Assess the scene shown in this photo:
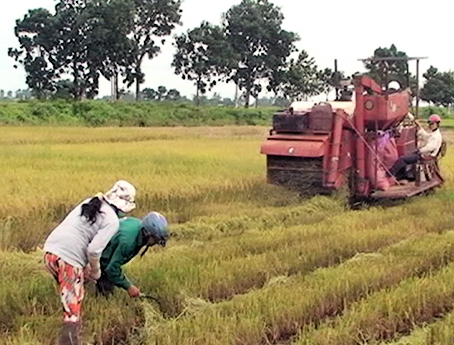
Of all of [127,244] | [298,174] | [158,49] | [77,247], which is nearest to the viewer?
[77,247]

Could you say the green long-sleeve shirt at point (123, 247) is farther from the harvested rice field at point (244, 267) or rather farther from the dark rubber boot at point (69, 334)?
the dark rubber boot at point (69, 334)

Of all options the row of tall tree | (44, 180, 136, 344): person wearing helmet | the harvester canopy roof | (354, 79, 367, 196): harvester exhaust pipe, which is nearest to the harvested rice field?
(44, 180, 136, 344): person wearing helmet

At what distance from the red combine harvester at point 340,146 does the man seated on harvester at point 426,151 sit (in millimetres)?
348

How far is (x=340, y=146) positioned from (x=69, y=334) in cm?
656

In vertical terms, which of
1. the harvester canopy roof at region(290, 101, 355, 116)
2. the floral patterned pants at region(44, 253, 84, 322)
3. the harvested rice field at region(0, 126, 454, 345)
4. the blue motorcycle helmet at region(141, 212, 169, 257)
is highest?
the harvester canopy roof at region(290, 101, 355, 116)

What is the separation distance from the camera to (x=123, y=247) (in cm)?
507

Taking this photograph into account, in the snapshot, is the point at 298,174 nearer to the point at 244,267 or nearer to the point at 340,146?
the point at 340,146

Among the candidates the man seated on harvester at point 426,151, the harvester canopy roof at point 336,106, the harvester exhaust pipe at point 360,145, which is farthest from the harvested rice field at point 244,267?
the harvester canopy roof at point 336,106

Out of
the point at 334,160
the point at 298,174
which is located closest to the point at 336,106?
the point at 334,160

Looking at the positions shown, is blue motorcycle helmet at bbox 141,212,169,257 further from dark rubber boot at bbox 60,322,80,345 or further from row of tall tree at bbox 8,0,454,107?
row of tall tree at bbox 8,0,454,107

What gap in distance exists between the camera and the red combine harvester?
10.3 metres

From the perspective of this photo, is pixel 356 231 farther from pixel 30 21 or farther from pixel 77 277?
pixel 30 21

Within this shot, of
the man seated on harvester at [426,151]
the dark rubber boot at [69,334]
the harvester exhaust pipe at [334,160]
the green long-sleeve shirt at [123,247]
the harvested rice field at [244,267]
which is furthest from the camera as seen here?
the man seated on harvester at [426,151]

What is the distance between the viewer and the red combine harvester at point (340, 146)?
33.8 ft
